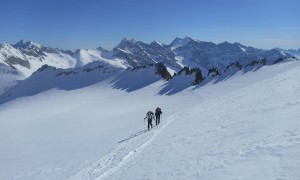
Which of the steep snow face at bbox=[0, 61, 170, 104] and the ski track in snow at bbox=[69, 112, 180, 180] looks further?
the steep snow face at bbox=[0, 61, 170, 104]

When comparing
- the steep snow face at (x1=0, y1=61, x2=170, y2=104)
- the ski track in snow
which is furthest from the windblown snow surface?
the steep snow face at (x1=0, y1=61, x2=170, y2=104)

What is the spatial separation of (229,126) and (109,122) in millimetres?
25913

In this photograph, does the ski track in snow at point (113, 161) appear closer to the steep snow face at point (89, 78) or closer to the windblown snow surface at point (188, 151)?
the windblown snow surface at point (188, 151)

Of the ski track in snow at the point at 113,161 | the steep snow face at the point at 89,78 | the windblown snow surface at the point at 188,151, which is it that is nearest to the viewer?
the windblown snow surface at the point at 188,151

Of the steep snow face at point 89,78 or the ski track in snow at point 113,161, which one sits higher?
the steep snow face at point 89,78

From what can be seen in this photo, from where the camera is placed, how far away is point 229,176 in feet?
39.7

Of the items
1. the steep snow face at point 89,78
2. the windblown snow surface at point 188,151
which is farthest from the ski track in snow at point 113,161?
the steep snow face at point 89,78

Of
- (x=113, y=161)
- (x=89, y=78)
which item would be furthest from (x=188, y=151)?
(x=89, y=78)

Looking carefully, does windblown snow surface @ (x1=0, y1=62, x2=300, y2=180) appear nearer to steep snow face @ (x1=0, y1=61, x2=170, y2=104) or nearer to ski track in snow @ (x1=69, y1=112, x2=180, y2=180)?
ski track in snow @ (x1=69, y1=112, x2=180, y2=180)

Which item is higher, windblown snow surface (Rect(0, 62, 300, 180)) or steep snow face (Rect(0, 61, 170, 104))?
steep snow face (Rect(0, 61, 170, 104))

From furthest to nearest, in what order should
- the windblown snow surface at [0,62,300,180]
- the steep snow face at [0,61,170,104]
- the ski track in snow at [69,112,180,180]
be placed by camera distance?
1. the steep snow face at [0,61,170,104]
2. the ski track in snow at [69,112,180,180]
3. the windblown snow surface at [0,62,300,180]

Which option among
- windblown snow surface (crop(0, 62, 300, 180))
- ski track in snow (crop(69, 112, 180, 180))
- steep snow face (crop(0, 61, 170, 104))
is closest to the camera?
windblown snow surface (crop(0, 62, 300, 180))

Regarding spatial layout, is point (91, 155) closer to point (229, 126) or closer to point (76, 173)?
point (76, 173)

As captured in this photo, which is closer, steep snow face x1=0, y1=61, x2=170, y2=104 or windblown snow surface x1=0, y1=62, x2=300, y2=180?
windblown snow surface x1=0, y1=62, x2=300, y2=180
